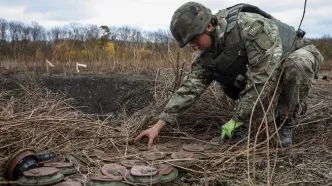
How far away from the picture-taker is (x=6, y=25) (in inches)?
1400

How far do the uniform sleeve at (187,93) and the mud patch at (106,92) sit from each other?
3.11 metres

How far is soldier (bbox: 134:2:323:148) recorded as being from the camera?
9.45ft

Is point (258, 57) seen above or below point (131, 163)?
above

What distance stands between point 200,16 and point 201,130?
3.82ft

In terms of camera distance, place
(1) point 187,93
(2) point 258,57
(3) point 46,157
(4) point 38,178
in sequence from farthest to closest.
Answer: (1) point 187,93, (2) point 258,57, (3) point 46,157, (4) point 38,178

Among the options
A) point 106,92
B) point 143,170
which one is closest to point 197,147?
point 143,170

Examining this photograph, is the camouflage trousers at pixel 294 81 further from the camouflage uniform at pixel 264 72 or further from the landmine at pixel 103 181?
the landmine at pixel 103 181

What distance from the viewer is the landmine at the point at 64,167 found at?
2347mm

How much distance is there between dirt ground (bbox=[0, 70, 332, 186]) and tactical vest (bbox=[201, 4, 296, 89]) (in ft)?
1.83

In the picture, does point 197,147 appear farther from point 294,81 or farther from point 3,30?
point 3,30

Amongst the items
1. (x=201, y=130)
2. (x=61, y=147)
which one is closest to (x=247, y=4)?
(x=201, y=130)

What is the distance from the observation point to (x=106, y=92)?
316 inches

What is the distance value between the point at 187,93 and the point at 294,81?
0.86 m

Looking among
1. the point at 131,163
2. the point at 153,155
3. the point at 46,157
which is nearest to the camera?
the point at 46,157
